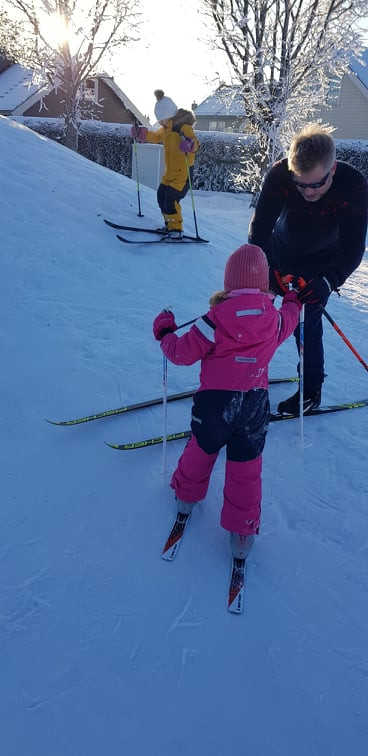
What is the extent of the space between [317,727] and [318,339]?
2.44m

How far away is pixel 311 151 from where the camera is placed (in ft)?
9.02

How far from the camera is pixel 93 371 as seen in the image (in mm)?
4145

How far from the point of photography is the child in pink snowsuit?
2393 mm

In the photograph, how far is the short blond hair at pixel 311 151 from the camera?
2738 mm

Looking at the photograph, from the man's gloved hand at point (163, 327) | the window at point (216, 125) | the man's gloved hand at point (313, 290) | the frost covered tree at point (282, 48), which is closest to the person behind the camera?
the man's gloved hand at point (163, 327)

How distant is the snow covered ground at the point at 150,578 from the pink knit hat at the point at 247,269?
50.9 inches

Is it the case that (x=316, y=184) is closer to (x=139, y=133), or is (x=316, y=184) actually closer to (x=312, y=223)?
(x=312, y=223)

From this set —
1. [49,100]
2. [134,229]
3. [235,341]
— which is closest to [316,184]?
[235,341]

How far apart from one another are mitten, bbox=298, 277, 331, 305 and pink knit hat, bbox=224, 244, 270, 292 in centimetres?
63

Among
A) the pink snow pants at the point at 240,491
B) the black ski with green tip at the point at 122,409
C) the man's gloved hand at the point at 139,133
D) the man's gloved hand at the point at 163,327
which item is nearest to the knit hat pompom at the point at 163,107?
the man's gloved hand at the point at 139,133

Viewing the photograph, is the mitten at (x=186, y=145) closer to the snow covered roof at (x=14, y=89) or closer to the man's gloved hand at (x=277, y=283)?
the man's gloved hand at (x=277, y=283)

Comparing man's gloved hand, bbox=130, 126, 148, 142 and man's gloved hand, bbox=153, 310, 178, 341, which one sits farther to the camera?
man's gloved hand, bbox=130, 126, 148, 142

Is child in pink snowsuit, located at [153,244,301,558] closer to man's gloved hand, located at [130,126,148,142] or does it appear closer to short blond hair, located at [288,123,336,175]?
short blond hair, located at [288,123,336,175]

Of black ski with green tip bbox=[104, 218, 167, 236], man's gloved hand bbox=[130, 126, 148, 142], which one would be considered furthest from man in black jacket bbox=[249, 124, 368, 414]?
man's gloved hand bbox=[130, 126, 148, 142]
